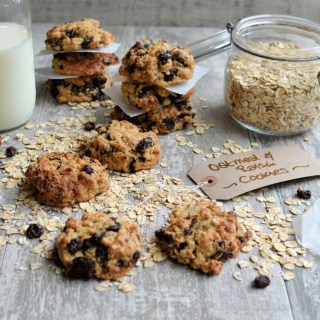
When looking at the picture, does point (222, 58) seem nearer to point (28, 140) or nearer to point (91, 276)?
point (28, 140)

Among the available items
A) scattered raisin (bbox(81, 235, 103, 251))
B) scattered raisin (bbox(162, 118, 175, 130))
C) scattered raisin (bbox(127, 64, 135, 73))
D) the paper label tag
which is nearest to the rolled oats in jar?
the paper label tag

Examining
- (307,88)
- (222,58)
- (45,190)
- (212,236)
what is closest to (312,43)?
(307,88)

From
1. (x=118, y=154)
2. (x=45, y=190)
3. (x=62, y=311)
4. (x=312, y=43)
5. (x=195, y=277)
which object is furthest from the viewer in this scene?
(x=312, y=43)

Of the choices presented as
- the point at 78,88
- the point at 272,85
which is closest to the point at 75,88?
the point at 78,88

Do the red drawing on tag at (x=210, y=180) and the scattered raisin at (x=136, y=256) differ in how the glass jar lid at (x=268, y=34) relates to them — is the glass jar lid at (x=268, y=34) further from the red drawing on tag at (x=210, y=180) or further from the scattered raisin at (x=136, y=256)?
the scattered raisin at (x=136, y=256)

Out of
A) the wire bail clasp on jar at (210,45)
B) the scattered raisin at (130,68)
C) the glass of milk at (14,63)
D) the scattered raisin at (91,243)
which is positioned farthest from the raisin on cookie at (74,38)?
the scattered raisin at (91,243)

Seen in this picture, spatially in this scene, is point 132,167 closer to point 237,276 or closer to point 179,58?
point 179,58
